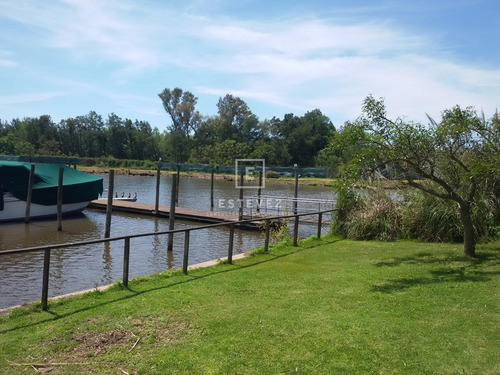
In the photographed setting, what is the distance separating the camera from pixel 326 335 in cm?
530

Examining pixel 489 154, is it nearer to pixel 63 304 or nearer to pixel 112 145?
pixel 63 304

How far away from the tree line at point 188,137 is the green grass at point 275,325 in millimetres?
71027

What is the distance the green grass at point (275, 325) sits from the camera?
4605 millimetres

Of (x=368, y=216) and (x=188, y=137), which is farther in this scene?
(x=188, y=137)

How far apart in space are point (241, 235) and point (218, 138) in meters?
Result: 74.0

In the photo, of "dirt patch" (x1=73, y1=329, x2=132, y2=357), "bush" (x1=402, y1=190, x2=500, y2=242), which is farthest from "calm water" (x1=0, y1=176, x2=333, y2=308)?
"bush" (x1=402, y1=190, x2=500, y2=242)

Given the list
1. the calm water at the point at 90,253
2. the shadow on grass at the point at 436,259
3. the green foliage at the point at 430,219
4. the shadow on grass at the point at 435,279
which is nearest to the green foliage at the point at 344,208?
the green foliage at the point at 430,219

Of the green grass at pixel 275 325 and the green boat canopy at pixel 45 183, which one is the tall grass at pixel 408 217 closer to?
the green grass at pixel 275 325

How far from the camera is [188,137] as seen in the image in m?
99.2

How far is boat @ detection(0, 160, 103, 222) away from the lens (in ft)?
79.2

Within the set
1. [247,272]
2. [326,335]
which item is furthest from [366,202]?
[326,335]

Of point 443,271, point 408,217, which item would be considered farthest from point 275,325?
point 408,217

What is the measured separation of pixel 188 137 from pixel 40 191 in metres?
74.9

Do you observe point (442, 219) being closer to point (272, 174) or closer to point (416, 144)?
point (416, 144)
